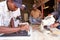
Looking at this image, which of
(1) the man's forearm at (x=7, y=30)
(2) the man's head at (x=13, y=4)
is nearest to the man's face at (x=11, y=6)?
(2) the man's head at (x=13, y=4)

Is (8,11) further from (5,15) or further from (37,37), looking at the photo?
(37,37)

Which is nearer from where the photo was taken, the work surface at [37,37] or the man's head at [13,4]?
the work surface at [37,37]

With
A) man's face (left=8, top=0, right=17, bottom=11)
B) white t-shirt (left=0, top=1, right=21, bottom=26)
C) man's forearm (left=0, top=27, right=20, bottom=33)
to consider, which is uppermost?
man's face (left=8, top=0, right=17, bottom=11)

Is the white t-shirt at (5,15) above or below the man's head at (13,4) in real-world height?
below

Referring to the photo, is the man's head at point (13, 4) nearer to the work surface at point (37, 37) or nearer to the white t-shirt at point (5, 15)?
the white t-shirt at point (5, 15)

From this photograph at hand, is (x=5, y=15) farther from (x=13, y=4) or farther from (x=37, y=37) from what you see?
(x=37, y=37)

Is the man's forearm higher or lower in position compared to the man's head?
lower

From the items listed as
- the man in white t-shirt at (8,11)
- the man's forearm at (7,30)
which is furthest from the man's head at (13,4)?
the man's forearm at (7,30)

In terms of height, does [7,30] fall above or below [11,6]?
below

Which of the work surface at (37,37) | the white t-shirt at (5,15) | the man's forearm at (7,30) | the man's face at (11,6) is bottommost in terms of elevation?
the work surface at (37,37)

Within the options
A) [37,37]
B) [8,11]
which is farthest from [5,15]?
[37,37]

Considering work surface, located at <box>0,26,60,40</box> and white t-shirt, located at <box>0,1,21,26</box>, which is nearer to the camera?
work surface, located at <box>0,26,60,40</box>

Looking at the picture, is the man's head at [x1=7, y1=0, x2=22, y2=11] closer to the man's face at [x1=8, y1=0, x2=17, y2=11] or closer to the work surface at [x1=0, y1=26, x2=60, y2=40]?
the man's face at [x1=8, y1=0, x2=17, y2=11]

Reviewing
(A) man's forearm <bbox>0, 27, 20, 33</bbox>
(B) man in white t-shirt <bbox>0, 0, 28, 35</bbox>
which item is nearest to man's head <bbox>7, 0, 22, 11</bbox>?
(B) man in white t-shirt <bbox>0, 0, 28, 35</bbox>
